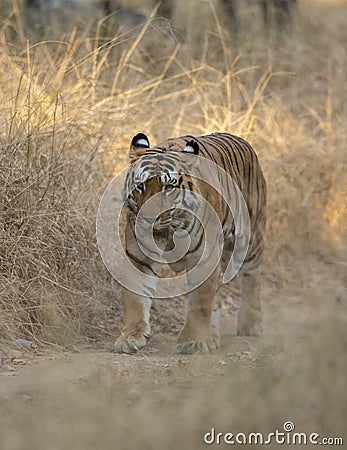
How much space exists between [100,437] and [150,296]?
7.15 ft

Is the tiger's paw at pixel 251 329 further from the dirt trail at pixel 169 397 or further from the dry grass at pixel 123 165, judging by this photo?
the dirt trail at pixel 169 397

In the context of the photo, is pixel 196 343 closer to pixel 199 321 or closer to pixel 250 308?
pixel 199 321

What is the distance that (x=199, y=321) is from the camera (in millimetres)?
5238

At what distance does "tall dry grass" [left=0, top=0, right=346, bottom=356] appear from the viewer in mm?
5453

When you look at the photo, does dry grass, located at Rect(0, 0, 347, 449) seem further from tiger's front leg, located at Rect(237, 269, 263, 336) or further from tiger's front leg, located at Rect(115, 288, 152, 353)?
tiger's front leg, located at Rect(115, 288, 152, 353)

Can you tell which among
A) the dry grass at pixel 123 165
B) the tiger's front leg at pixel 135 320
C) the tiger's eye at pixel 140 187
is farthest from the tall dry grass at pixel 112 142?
the tiger's eye at pixel 140 187

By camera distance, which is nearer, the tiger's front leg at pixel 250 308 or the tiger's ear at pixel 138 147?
the tiger's ear at pixel 138 147

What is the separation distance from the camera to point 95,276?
6012 millimetres

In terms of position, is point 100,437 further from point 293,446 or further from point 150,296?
point 150,296

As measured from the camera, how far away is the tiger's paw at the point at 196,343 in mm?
5207

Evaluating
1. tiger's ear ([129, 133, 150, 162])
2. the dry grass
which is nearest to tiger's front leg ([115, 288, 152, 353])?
the dry grass

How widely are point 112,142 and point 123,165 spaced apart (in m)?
0.25

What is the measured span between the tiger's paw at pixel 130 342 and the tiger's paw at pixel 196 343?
0.23 meters

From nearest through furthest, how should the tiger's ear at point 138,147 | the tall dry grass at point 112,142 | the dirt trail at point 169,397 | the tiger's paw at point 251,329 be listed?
the dirt trail at point 169,397 < the tiger's ear at point 138,147 < the tall dry grass at point 112,142 < the tiger's paw at point 251,329
